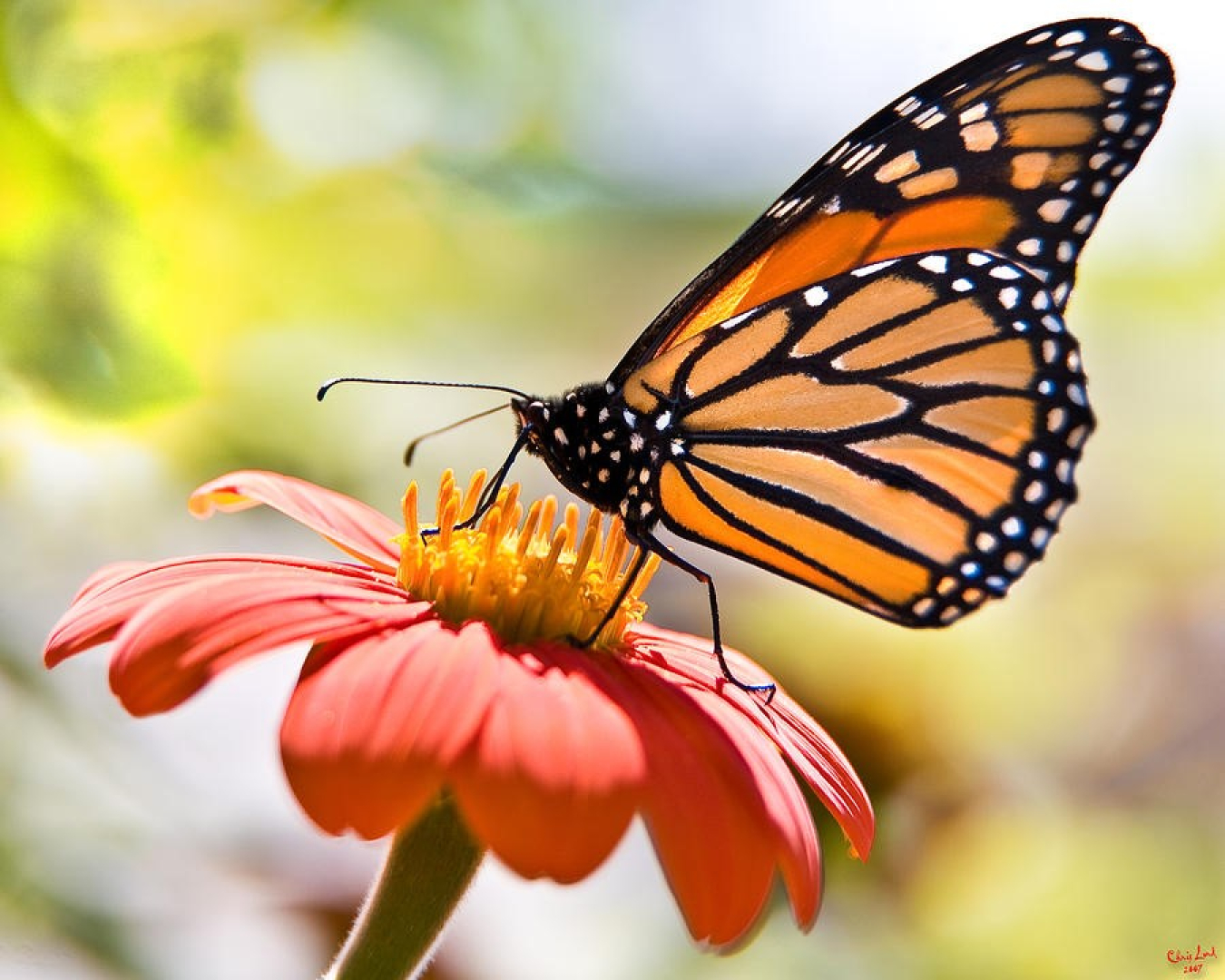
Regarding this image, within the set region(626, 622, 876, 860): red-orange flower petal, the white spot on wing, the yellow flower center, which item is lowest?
region(626, 622, 876, 860): red-orange flower petal

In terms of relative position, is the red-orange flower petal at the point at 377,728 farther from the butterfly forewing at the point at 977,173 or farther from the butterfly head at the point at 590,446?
the butterfly forewing at the point at 977,173

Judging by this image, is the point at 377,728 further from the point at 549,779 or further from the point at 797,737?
the point at 797,737

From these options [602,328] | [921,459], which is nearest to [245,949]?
[921,459]

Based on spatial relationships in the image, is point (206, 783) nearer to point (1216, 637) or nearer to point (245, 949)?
point (245, 949)

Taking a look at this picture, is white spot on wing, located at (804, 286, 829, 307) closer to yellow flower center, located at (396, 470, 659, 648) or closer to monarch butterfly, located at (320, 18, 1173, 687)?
monarch butterfly, located at (320, 18, 1173, 687)
